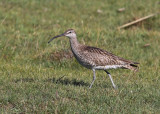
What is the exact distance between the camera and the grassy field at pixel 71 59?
7.18 m

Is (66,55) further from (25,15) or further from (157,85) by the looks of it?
(25,15)

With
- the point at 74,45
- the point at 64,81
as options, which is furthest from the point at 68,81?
the point at 74,45

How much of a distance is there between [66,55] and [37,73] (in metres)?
1.73

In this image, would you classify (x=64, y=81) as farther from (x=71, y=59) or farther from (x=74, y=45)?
(x=71, y=59)

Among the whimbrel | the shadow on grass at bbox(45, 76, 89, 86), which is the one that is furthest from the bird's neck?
the shadow on grass at bbox(45, 76, 89, 86)

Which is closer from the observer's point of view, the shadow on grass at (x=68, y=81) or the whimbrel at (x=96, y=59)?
the whimbrel at (x=96, y=59)

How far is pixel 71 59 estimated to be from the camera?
11227 mm

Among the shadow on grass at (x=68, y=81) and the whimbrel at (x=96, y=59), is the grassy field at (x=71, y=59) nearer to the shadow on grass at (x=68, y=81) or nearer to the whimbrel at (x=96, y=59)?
the shadow on grass at (x=68, y=81)

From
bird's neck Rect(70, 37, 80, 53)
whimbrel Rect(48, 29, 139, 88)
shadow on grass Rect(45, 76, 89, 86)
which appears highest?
bird's neck Rect(70, 37, 80, 53)

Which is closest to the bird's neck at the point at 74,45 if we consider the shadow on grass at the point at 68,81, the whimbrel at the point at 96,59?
the whimbrel at the point at 96,59

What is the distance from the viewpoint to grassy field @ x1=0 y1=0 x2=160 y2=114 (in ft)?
23.6

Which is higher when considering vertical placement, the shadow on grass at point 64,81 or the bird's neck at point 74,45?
the bird's neck at point 74,45

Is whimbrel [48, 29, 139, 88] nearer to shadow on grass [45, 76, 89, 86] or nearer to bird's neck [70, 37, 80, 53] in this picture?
bird's neck [70, 37, 80, 53]

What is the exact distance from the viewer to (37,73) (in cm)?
989
